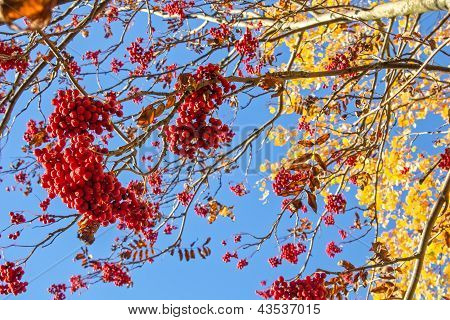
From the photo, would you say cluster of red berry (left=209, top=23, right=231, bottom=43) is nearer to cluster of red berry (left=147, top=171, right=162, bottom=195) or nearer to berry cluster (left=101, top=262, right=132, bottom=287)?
cluster of red berry (left=147, top=171, right=162, bottom=195)

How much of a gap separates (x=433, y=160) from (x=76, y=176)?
6338mm

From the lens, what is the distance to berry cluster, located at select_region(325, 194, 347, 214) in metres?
3.72

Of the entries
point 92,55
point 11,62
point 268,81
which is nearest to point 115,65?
point 92,55

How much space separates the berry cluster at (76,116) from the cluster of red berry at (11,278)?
1.83 metres

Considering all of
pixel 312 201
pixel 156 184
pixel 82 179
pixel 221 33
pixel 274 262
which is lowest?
pixel 82 179

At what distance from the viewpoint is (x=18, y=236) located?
14.2 feet

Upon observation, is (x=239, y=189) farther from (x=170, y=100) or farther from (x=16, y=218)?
(x=170, y=100)

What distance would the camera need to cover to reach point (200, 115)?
75.9 inches

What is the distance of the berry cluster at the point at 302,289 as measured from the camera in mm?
2453

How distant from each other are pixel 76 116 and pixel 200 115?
1.71ft

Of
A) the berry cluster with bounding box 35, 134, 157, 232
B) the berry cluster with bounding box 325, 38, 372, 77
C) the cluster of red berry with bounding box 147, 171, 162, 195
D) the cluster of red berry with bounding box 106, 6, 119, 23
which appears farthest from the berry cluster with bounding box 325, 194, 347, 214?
the cluster of red berry with bounding box 106, 6, 119, 23

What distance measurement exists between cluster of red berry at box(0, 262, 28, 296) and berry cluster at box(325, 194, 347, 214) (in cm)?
250

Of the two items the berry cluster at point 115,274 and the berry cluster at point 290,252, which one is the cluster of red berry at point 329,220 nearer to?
the berry cluster at point 290,252

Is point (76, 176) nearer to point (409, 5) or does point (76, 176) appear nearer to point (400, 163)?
point (409, 5)
